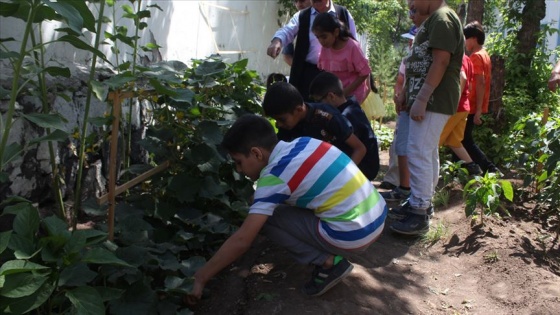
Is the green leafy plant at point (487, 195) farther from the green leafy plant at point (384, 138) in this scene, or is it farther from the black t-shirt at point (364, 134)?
the green leafy plant at point (384, 138)

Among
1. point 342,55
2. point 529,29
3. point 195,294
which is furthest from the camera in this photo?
point 529,29

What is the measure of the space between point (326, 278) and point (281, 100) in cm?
102

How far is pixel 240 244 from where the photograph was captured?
8.36 ft

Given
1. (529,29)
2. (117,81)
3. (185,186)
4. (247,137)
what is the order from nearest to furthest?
1. (117,81)
2. (247,137)
3. (185,186)
4. (529,29)

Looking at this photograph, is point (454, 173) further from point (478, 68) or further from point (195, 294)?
point (195, 294)

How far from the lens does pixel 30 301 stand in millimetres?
2068

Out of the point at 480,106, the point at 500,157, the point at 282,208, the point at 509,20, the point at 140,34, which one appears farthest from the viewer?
the point at 509,20

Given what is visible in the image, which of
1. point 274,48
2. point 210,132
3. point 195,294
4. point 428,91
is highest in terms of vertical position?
point 274,48

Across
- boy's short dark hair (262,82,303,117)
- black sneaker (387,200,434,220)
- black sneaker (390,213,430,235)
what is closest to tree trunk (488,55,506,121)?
black sneaker (387,200,434,220)

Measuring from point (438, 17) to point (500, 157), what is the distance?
2.76m

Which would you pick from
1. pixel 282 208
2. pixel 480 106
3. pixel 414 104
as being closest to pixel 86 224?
pixel 282 208

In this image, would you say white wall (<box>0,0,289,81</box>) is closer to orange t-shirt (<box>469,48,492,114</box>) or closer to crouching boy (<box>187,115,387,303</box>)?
crouching boy (<box>187,115,387,303</box>)

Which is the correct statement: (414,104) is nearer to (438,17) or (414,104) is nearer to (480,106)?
(438,17)

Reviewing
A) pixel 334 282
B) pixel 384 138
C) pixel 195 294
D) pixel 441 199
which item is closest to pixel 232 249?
pixel 195 294
